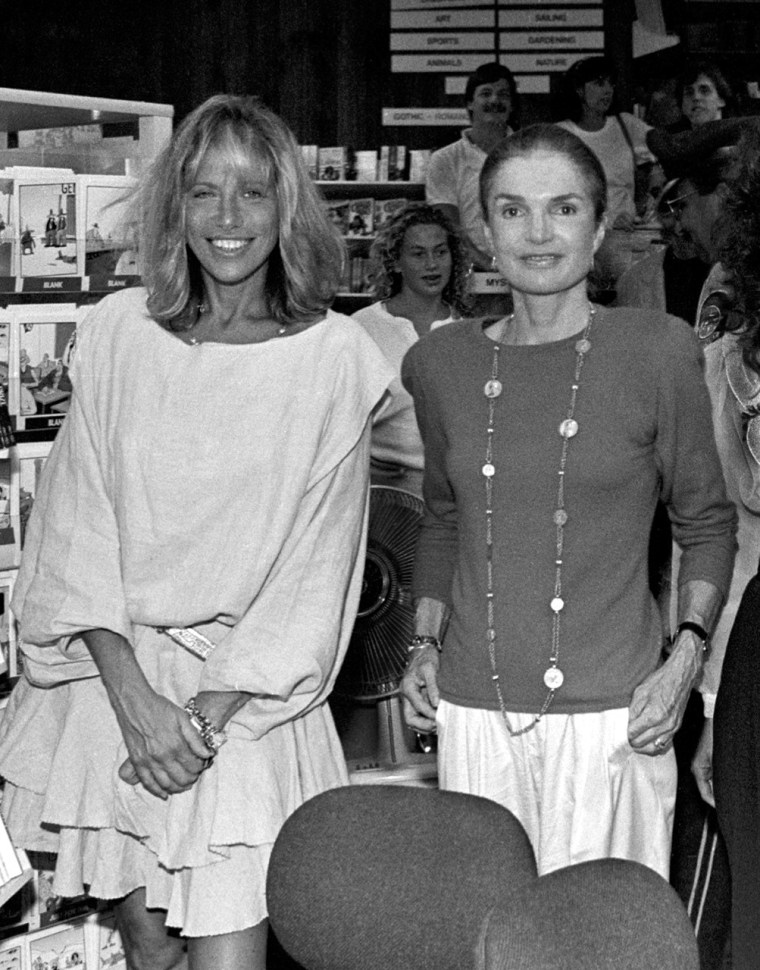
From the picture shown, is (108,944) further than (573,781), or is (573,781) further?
(108,944)

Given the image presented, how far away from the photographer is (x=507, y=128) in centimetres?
791

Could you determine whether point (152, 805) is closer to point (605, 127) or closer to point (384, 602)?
point (384, 602)

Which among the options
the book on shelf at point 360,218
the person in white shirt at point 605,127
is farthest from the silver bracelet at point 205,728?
the book on shelf at point 360,218

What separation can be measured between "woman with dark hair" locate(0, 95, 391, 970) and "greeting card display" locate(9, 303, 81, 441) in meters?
0.46

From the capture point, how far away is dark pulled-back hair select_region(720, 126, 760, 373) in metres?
2.19

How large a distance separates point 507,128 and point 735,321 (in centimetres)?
583

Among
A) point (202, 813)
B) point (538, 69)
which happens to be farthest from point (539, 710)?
point (538, 69)

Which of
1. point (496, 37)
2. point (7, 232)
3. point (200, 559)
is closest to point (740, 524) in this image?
point (200, 559)

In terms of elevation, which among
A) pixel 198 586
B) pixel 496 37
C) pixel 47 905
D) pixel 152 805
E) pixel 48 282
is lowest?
pixel 47 905

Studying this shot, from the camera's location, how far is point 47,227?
2.87 meters

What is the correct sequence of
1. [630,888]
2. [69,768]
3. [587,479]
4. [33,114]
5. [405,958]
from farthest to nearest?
[33,114]
[69,768]
[587,479]
[405,958]
[630,888]

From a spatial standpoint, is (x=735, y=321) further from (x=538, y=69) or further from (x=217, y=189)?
(x=538, y=69)

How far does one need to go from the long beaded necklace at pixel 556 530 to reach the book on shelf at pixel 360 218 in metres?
6.95

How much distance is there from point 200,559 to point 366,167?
736 centimetres
